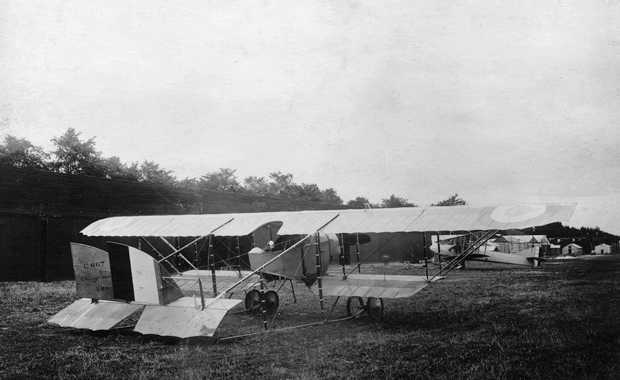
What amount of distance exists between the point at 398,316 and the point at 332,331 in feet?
7.43

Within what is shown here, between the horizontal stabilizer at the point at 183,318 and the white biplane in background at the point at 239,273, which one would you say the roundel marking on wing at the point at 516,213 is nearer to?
the white biplane in background at the point at 239,273

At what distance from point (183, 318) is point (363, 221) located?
410 centimetres

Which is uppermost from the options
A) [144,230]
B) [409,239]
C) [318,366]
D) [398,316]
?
[144,230]

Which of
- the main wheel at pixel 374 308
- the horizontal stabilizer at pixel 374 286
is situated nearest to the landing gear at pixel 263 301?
the horizontal stabilizer at pixel 374 286

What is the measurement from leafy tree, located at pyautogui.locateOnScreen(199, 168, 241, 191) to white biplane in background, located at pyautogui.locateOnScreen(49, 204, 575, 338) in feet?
139

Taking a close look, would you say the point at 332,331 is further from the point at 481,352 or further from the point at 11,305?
the point at 11,305

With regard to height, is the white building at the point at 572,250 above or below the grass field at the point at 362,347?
below

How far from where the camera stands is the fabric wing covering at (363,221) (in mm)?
8656

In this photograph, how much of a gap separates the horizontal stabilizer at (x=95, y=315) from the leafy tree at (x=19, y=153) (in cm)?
2848

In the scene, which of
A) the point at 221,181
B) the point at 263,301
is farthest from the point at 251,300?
the point at 221,181

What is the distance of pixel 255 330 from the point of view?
9180 millimetres

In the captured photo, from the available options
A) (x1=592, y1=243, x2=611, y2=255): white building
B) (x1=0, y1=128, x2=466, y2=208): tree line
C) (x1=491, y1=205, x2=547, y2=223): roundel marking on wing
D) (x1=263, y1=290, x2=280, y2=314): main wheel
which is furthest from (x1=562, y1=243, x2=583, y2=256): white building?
(x1=263, y1=290, x2=280, y2=314): main wheel

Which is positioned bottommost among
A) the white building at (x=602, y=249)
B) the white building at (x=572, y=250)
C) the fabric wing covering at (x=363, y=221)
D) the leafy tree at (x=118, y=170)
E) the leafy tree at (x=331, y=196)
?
the white building at (x=602, y=249)

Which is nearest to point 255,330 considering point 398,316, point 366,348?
point 366,348
